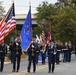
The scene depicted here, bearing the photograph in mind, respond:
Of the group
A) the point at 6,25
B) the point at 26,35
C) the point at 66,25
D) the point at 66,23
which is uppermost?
the point at 66,23

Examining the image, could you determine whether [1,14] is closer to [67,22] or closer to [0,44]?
→ [67,22]

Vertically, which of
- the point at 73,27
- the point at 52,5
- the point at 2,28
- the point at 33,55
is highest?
the point at 52,5

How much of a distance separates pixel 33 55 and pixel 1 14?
32525mm

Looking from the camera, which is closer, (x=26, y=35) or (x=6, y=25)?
(x=6, y=25)

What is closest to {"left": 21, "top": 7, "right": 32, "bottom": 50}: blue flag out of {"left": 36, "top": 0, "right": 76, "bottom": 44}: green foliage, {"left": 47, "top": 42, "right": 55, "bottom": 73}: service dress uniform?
{"left": 47, "top": 42, "right": 55, "bottom": 73}: service dress uniform

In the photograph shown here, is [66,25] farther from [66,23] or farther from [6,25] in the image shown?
[6,25]

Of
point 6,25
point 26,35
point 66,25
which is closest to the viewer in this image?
point 6,25

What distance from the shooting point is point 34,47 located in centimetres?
1784

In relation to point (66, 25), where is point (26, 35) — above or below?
below

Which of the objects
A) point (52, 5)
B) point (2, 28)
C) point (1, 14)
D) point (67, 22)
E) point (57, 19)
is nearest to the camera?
point (2, 28)

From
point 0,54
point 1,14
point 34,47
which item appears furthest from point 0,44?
point 1,14

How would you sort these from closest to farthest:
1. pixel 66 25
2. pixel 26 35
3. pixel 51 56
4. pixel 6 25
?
pixel 6 25 < pixel 26 35 < pixel 51 56 < pixel 66 25

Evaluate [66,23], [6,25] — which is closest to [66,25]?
[66,23]

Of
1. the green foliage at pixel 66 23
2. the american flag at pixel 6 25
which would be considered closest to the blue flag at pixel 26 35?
the american flag at pixel 6 25
